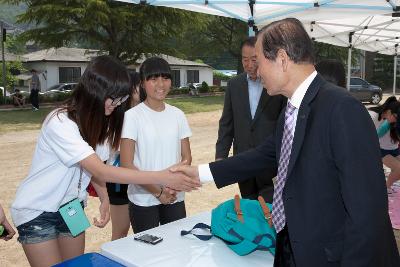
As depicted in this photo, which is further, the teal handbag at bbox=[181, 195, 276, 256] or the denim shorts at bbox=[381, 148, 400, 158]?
the denim shorts at bbox=[381, 148, 400, 158]

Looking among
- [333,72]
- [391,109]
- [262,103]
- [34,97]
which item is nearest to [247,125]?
[262,103]

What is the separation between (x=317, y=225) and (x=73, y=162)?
1296 millimetres

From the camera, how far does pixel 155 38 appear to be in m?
27.1

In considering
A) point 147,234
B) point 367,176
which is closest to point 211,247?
point 147,234

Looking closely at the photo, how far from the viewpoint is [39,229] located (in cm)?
233

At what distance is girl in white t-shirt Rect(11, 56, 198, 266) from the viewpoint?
222cm

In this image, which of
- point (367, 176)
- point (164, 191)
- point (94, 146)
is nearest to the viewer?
point (367, 176)

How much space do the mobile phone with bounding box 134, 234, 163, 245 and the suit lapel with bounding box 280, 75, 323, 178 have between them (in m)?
1.01

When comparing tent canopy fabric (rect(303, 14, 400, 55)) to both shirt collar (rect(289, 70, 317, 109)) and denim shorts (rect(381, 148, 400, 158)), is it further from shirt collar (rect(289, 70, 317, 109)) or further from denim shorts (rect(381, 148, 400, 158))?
shirt collar (rect(289, 70, 317, 109))

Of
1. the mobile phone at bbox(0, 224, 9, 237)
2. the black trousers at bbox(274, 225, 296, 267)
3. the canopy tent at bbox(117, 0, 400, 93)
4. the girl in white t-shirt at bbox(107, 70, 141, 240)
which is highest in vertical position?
the canopy tent at bbox(117, 0, 400, 93)

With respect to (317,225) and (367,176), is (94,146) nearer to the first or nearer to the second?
(317,225)

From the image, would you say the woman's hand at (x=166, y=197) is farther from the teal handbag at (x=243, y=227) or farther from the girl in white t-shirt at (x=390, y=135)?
the girl in white t-shirt at (x=390, y=135)

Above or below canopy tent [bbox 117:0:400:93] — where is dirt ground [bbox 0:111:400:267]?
below

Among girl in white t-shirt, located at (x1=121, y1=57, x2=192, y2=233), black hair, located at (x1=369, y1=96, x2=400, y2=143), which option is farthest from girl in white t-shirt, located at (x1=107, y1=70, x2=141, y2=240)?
black hair, located at (x1=369, y1=96, x2=400, y2=143)
